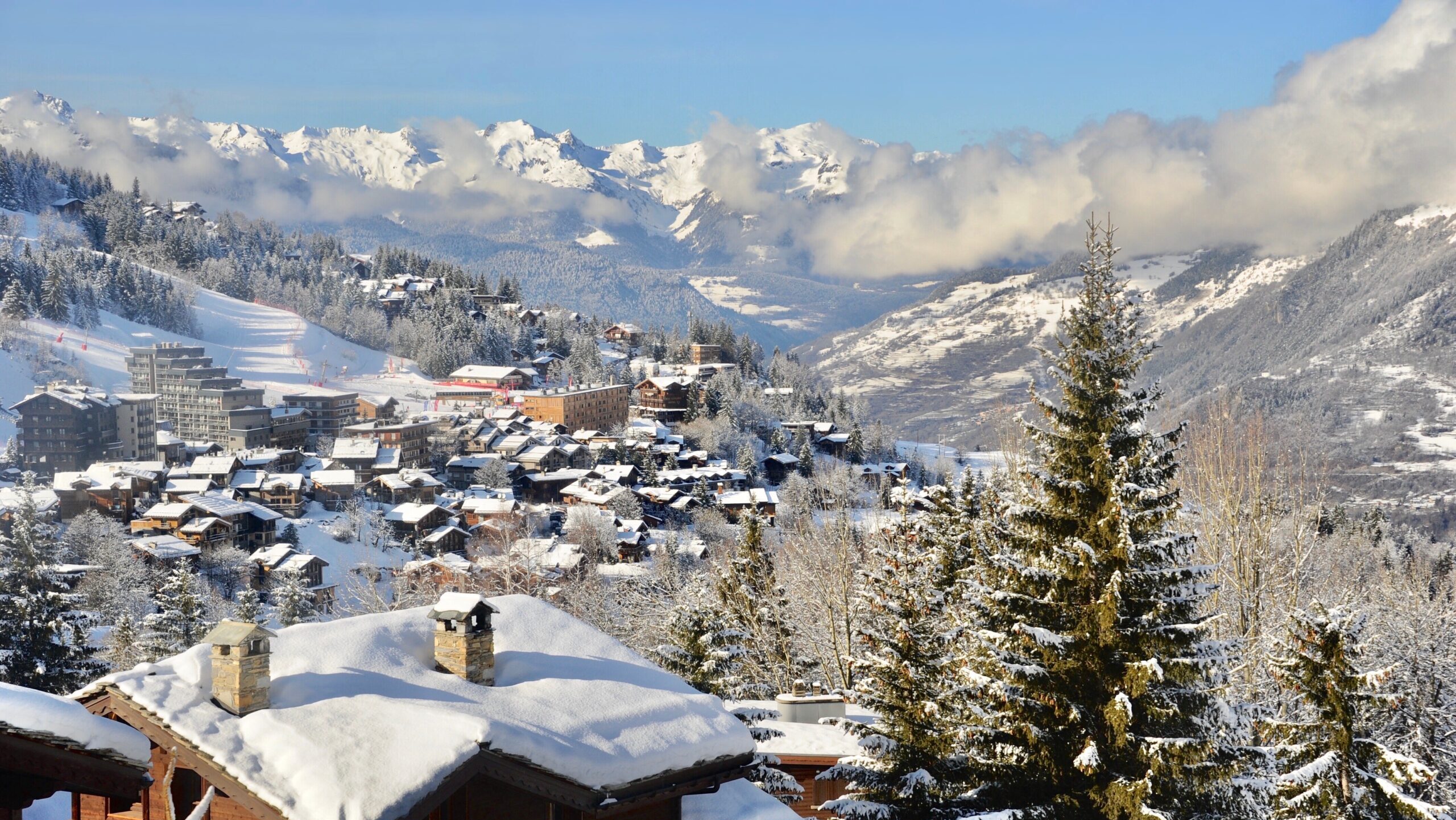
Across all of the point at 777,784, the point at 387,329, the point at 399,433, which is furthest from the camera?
the point at 387,329

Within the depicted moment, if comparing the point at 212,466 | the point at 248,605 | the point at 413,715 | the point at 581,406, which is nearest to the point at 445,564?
the point at 248,605

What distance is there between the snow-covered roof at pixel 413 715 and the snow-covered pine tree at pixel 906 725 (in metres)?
3.15

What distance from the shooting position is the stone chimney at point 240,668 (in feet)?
36.4

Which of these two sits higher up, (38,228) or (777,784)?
(38,228)

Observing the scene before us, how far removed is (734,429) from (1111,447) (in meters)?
109

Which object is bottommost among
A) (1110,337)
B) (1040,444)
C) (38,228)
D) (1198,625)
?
(1198,625)

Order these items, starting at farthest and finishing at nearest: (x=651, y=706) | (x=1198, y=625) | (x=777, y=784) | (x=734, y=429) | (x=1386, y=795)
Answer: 1. (x=734, y=429)
2. (x=777, y=784)
3. (x=1386, y=795)
4. (x=651, y=706)
5. (x=1198, y=625)

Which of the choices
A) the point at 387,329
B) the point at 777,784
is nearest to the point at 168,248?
the point at 387,329

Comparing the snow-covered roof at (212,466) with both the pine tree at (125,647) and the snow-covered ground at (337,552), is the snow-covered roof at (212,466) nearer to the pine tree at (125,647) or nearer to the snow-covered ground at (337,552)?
the snow-covered ground at (337,552)

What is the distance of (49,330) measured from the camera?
126 metres

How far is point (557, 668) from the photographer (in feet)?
45.6

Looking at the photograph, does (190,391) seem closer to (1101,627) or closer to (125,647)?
(125,647)

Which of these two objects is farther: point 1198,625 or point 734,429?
point 734,429

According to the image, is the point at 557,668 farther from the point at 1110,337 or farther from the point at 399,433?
the point at 399,433
